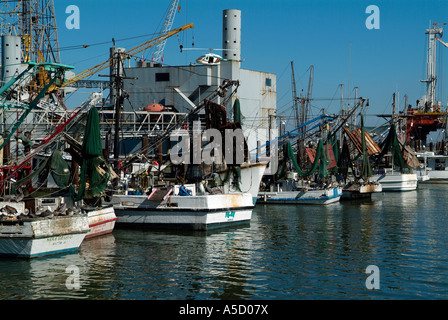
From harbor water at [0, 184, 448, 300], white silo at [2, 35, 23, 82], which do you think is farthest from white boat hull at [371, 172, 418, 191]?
white silo at [2, 35, 23, 82]

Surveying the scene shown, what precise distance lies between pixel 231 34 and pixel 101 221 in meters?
66.6

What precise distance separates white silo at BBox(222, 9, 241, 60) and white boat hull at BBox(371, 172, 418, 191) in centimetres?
3099

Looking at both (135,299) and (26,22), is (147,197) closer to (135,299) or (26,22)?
(135,299)

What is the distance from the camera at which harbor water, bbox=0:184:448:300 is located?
23266 mm

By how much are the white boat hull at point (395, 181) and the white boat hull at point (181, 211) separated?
4752 centimetres

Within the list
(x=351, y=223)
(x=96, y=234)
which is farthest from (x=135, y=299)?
(x=351, y=223)

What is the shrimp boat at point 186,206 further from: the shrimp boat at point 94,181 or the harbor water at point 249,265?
the shrimp boat at point 94,181

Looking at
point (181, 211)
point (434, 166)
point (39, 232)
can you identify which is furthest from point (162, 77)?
point (39, 232)

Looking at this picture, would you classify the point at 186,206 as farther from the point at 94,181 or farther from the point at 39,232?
the point at 39,232

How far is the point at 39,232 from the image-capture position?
28.2 m

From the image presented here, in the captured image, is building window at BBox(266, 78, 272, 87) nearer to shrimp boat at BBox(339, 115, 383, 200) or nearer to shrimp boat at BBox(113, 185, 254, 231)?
shrimp boat at BBox(339, 115, 383, 200)

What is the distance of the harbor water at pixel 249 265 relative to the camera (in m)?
23.3

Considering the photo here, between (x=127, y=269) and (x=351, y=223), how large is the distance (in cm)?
2290

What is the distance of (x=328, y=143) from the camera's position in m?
72.4
